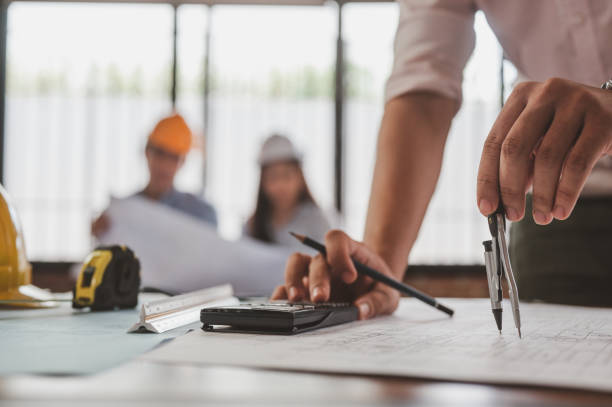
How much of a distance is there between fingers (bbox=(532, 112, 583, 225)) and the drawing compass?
0.04 meters

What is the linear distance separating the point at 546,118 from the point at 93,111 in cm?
450

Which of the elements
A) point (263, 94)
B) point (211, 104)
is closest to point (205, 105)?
point (211, 104)

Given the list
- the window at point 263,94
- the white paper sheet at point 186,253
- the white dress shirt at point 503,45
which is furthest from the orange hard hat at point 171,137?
the white dress shirt at point 503,45

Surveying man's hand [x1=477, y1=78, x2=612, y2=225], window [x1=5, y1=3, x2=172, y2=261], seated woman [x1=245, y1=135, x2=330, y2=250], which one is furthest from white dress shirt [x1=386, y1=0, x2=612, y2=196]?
window [x1=5, y1=3, x2=172, y2=261]

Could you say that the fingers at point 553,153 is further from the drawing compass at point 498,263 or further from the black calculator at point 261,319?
the black calculator at point 261,319

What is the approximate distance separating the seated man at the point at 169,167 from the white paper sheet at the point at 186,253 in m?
1.56

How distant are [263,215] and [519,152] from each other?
3010mm

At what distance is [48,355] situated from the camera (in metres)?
0.44

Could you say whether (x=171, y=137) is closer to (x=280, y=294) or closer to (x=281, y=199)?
(x=281, y=199)

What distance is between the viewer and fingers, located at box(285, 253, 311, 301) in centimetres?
82

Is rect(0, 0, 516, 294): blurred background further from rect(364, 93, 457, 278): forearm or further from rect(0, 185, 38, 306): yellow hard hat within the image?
rect(0, 185, 38, 306): yellow hard hat

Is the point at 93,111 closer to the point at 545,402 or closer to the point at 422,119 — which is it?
the point at 422,119

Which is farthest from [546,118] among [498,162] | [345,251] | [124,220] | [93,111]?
[93,111]

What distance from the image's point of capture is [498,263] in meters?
0.60
